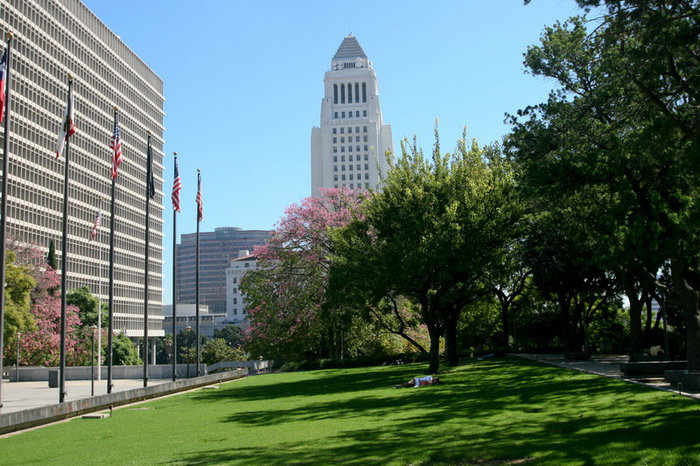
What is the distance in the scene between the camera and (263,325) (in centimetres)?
5466

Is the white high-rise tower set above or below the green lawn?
above

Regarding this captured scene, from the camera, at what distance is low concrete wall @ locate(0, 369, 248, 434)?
2170 centimetres

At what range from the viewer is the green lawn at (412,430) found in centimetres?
1238

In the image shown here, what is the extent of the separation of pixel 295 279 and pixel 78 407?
27060 millimetres

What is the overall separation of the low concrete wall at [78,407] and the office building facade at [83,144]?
37.9 meters

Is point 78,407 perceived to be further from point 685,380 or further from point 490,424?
point 685,380

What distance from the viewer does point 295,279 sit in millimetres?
52719

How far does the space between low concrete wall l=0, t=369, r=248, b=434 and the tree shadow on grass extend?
20.6 feet

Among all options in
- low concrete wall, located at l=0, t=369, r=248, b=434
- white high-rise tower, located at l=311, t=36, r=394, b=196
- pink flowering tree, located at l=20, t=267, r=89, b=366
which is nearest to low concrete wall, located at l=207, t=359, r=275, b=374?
pink flowering tree, located at l=20, t=267, r=89, b=366

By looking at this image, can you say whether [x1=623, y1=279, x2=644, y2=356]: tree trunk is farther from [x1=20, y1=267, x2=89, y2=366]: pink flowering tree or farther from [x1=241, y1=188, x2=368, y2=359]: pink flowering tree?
[x1=20, y1=267, x2=89, y2=366]: pink flowering tree

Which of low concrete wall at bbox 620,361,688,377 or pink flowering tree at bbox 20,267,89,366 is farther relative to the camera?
pink flowering tree at bbox 20,267,89,366

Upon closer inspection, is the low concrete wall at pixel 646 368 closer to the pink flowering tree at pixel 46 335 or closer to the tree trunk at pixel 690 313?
the tree trunk at pixel 690 313

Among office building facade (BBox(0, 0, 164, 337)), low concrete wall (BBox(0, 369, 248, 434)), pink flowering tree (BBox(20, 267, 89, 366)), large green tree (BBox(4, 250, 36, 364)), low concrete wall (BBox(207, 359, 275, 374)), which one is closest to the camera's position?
low concrete wall (BBox(0, 369, 248, 434))

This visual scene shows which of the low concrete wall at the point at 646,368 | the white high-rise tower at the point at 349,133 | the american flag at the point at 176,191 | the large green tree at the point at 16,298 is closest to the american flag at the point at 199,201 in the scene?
the american flag at the point at 176,191
